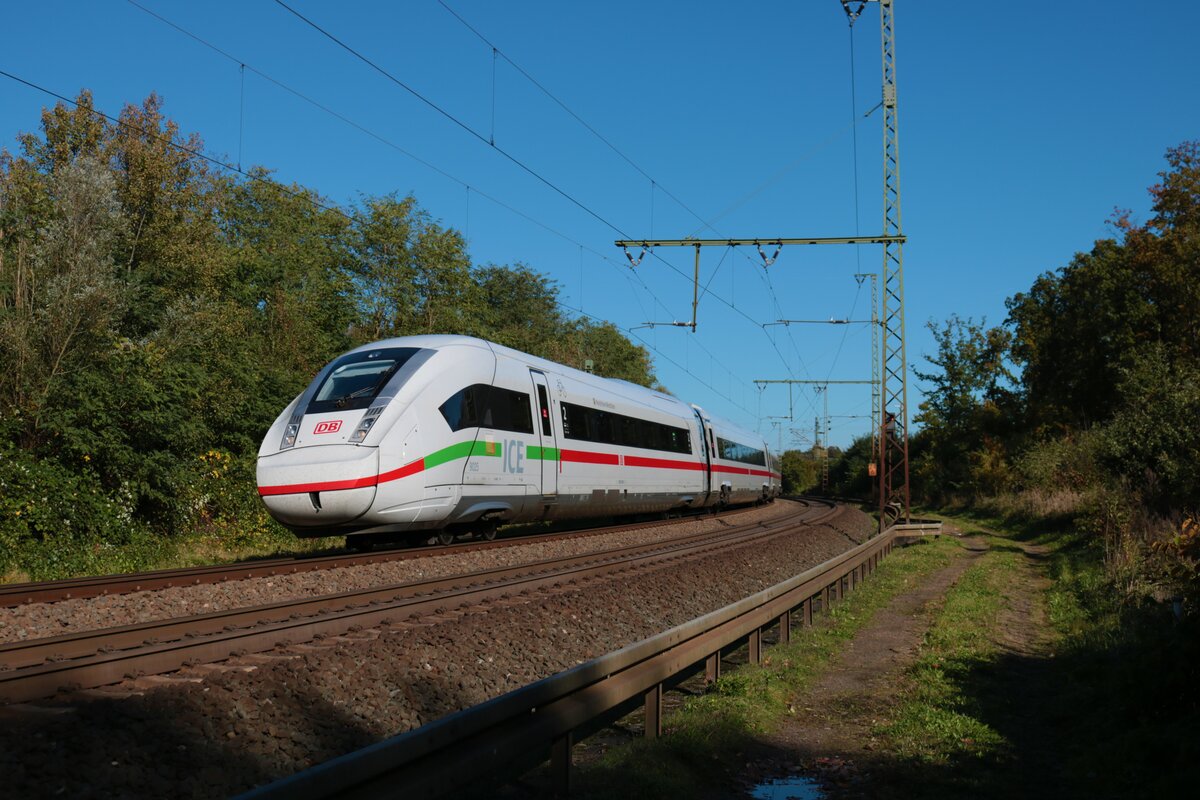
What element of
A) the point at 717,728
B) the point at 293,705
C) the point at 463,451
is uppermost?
the point at 463,451

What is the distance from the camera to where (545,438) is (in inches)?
709

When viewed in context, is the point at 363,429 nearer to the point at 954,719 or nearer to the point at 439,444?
the point at 439,444

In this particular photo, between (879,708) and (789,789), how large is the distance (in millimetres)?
2154

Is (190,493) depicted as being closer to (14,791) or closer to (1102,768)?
(14,791)

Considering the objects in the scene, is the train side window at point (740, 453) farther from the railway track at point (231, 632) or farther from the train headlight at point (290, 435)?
the railway track at point (231, 632)

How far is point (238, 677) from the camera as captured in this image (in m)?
5.95

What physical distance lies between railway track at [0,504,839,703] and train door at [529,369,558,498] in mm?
4718

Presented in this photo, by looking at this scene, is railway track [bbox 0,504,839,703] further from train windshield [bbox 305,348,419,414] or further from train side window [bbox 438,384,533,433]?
train windshield [bbox 305,348,419,414]

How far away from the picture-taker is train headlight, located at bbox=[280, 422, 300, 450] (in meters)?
13.9

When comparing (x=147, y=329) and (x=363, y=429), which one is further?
(x=147, y=329)

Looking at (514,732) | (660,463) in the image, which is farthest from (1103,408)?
(514,732)

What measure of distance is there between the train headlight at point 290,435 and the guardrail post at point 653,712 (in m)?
8.93

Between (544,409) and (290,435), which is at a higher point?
(544,409)

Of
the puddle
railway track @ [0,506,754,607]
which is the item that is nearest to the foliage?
railway track @ [0,506,754,607]
